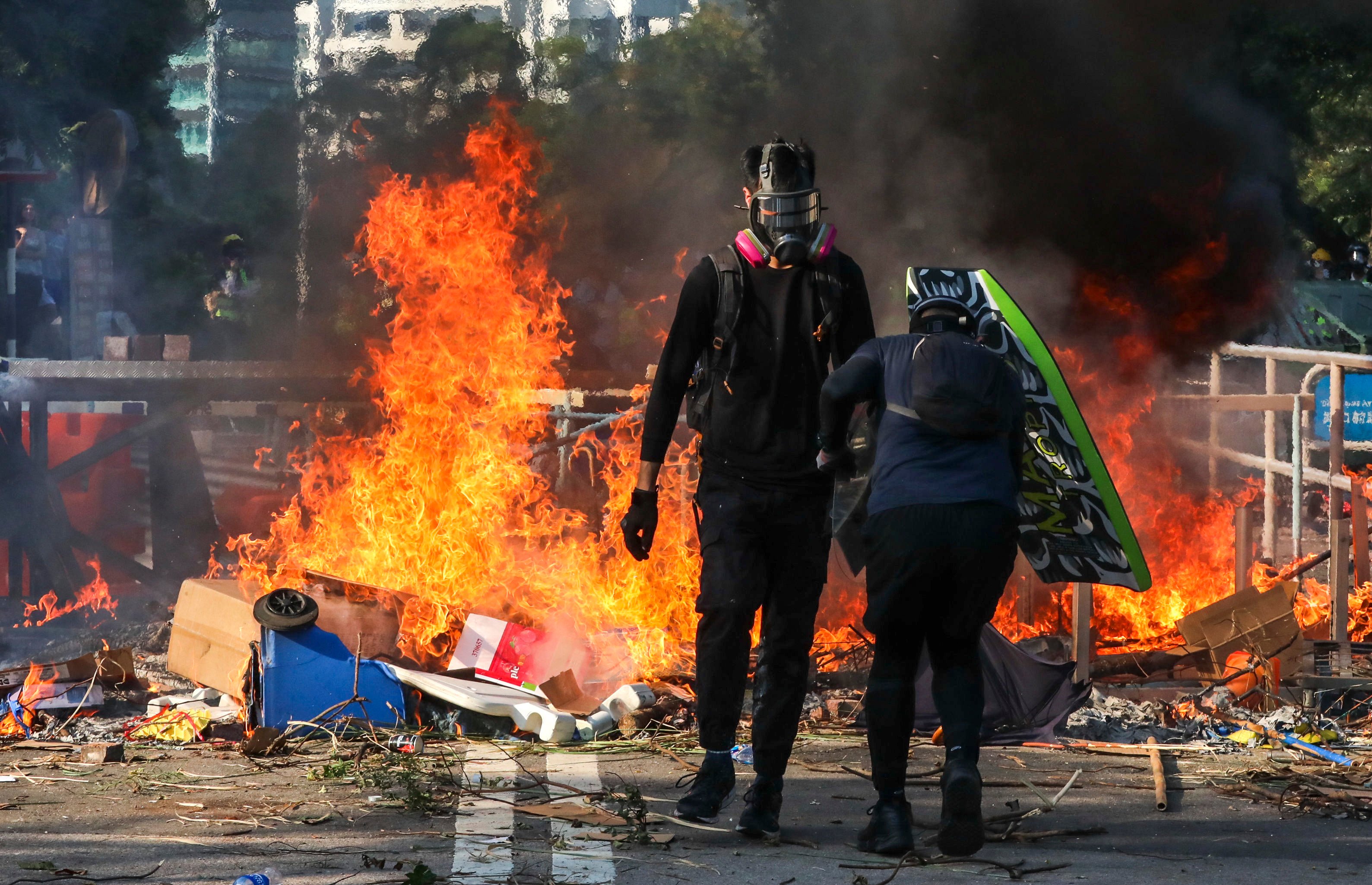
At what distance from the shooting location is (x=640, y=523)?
4.13m

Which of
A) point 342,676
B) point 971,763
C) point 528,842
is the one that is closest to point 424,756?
point 342,676

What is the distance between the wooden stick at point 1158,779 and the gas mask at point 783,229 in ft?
6.54

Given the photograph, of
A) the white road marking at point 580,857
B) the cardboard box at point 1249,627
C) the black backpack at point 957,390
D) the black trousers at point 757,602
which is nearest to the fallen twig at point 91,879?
the white road marking at point 580,857

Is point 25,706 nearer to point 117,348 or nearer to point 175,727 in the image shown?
point 175,727

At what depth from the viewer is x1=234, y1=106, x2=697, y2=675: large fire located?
23.6 feet

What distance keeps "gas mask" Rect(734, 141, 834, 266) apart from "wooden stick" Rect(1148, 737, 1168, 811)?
1992mm

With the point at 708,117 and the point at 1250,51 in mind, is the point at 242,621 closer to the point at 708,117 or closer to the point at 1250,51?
the point at 708,117

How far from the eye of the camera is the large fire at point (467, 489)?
7184 millimetres

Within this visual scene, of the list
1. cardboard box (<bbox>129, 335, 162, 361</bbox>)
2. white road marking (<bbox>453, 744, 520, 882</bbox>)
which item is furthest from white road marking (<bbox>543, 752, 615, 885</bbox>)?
cardboard box (<bbox>129, 335, 162, 361</bbox>)

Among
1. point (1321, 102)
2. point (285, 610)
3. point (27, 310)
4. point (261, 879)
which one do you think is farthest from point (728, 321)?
point (1321, 102)

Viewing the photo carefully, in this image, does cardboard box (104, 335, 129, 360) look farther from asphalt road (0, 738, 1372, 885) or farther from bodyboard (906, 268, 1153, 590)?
bodyboard (906, 268, 1153, 590)

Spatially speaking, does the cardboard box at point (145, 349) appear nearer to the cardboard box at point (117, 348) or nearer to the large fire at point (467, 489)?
the cardboard box at point (117, 348)

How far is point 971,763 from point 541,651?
3.00m

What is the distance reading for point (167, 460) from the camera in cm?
1032
